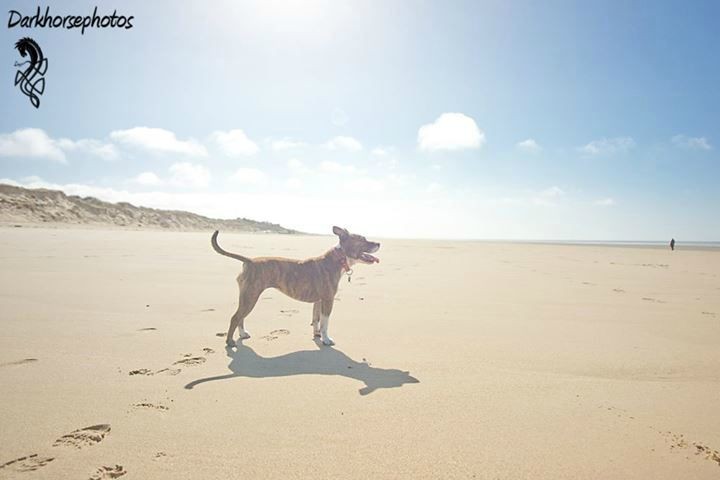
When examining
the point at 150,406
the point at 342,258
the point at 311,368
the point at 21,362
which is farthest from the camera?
the point at 342,258

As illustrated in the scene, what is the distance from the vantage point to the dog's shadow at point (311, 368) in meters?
3.09

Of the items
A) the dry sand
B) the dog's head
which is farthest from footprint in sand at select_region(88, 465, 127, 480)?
the dog's head

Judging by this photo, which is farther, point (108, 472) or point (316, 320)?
point (316, 320)

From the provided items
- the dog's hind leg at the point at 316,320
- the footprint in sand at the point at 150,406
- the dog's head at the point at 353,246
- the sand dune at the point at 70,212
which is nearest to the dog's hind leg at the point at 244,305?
the dog's hind leg at the point at 316,320

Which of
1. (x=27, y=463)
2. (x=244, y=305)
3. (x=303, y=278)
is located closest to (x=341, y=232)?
(x=303, y=278)

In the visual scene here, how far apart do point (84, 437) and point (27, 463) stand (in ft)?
0.90

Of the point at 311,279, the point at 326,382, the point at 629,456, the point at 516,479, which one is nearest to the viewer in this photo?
the point at 516,479

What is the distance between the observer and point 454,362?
3.54 m

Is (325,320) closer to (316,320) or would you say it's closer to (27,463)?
(316,320)

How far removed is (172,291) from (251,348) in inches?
142

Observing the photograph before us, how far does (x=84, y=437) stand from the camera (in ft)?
6.92

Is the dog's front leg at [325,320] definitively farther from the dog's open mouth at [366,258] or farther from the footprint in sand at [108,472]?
the footprint in sand at [108,472]

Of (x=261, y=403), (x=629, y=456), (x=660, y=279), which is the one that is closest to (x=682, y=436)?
(x=629, y=456)

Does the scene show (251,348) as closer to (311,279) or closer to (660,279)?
(311,279)
